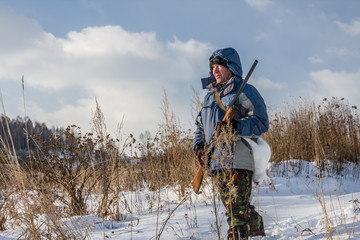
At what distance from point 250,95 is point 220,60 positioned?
41 cm

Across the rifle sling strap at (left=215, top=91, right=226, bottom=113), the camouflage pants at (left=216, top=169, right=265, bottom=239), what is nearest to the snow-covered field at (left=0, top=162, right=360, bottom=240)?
the camouflage pants at (left=216, top=169, right=265, bottom=239)

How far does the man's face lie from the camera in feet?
9.07

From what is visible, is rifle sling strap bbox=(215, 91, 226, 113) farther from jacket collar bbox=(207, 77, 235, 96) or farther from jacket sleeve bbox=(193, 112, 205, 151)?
jacket sleeve bbox=(193, 112, 205, 151)

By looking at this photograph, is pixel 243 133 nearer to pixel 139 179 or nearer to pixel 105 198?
pixel 105 198

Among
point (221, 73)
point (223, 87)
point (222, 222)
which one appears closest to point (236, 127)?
point (223, 87)

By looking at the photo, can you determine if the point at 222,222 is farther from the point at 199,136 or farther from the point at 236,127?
the point at 236,127

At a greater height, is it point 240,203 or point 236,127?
point 236,127

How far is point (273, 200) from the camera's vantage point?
4.58 meters

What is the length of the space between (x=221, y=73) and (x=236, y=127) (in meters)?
0.56

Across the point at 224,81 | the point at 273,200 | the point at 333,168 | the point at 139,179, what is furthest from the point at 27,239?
the point at 333,168

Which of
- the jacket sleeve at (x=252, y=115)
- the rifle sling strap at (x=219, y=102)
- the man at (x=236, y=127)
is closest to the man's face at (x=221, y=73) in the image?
the man at (x=236, y=127)

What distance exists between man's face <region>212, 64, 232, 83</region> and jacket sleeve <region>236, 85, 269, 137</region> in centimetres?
24

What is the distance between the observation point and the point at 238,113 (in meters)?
2.59

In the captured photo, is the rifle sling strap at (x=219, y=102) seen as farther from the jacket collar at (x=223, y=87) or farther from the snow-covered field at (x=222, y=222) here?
the snow-covered field at (x=222, y=222)
